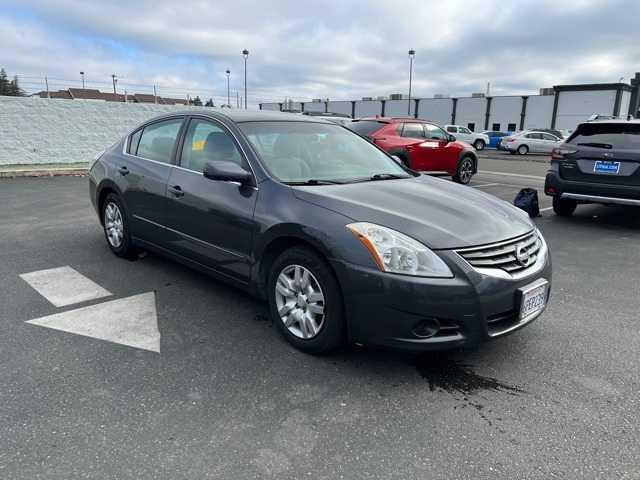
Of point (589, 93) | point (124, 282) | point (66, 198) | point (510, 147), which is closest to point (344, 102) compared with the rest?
point (589, 93)

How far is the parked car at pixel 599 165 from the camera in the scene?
6895 millimetres

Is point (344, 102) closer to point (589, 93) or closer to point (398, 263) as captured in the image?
point (589, 93)

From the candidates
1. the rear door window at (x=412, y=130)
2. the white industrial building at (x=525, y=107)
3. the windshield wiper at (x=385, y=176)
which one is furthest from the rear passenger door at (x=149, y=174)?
the white industrial building at (x=525, y=107)

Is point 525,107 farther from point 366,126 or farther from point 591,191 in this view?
point 591,191

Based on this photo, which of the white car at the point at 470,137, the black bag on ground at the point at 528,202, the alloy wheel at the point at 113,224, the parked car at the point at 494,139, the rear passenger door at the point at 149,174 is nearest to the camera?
the rear passenger door at the point at 149,174

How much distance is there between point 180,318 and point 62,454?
1.58m

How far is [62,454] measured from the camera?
7.38 ft

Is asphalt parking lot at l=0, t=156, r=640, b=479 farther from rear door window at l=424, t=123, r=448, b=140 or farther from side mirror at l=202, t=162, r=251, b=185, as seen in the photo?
rear door window at l=424, t=123, r=448, b=140

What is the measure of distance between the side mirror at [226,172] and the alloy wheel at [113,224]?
6.78 feet

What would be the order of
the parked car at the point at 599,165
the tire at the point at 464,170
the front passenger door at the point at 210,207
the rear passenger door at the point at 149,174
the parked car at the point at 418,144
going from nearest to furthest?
the front passenger door at the point at 210,207, the rear passenger door at the point at 149,174, the parked car at the point at 599,165, the parked car at the point at 418,144, the tire at the point at 464,170

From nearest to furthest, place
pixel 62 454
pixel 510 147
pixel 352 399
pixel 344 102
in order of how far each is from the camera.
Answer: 1. pixel 62 454
2. pixel 352 399
3. pixel 510 147
4. pixel 344 102

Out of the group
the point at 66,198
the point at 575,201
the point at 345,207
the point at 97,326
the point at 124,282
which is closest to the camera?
the point at 345,207

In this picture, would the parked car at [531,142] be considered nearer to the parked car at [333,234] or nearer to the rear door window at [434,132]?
the rear door window at [434,132]

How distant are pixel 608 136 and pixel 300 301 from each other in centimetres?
618
